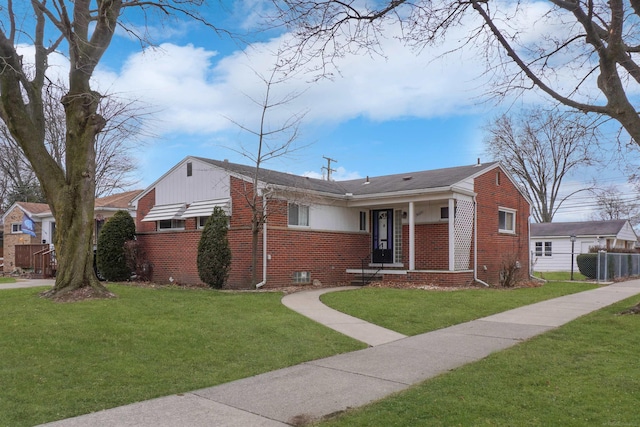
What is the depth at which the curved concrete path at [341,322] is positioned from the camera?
26.8ft

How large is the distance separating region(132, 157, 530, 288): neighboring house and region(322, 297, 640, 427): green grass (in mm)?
8892

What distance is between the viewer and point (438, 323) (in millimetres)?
9469

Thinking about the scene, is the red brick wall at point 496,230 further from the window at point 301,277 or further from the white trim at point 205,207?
the white trim at point 205,207

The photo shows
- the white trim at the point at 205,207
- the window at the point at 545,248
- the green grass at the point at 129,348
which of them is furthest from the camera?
the window at the point at 545,248

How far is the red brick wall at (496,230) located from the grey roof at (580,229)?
16529mm

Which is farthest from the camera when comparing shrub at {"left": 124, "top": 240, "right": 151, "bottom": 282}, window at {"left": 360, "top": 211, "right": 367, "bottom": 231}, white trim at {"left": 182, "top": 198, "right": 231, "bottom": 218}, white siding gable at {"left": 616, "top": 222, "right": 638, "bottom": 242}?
white siding gable at {"left": 616, "top": 222, "right": 638, "bottom": 242}

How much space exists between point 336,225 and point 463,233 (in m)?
4.30

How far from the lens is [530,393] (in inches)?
196

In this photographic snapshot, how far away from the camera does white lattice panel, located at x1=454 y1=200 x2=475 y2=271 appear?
1623 cm

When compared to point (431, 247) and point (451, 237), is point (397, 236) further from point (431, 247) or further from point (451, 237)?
point (451, 237)

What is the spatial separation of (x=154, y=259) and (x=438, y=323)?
1196 cm

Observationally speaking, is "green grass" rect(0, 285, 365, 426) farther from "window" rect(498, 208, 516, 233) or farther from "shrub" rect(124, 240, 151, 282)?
"window" rect(498, 208, 516, 233)

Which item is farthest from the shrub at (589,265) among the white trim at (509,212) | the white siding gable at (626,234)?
the white siding gable at (626,234)

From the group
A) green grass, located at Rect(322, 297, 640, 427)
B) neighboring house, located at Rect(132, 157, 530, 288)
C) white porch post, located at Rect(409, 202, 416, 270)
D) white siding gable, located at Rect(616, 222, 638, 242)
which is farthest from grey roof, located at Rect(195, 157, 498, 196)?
white siding gable, located at Rect(616, 222, 638, 242)
